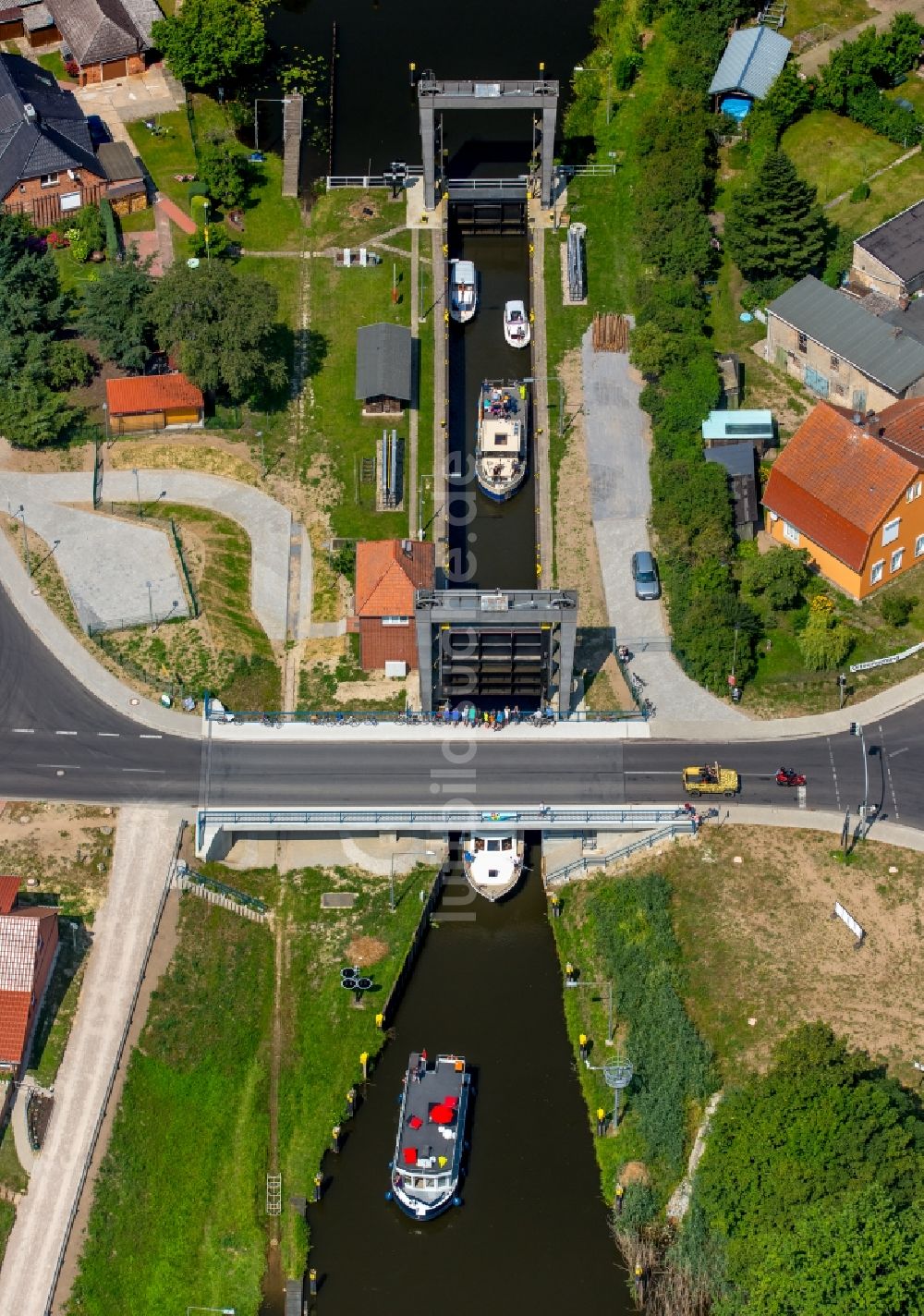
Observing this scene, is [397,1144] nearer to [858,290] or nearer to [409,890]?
[409,890]

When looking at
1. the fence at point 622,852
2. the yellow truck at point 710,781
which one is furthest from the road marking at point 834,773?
the fence at point 622,852

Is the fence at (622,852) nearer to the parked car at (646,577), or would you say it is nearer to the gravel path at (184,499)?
the parked car at (646,577)

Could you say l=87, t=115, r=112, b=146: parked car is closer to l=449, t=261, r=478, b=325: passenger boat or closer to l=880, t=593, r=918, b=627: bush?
l=449, t=261, r=478, b=325: passenger boat

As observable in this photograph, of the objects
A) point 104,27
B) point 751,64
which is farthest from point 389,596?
point 104,27

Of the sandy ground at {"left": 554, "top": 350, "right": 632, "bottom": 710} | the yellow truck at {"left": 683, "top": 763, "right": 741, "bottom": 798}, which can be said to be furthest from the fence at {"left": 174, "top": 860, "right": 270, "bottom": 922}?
the yellow truck at {"left": 683, "top": 763, "right": 741, "bottom": 798}

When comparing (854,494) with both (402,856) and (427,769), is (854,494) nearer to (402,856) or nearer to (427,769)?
(427,769)

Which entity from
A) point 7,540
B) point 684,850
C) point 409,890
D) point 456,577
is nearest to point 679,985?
point 684,850

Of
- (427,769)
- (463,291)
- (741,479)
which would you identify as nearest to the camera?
(427,769)
